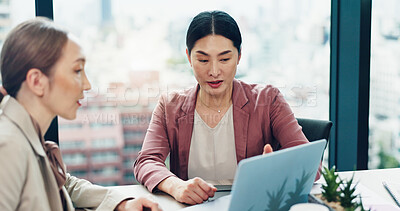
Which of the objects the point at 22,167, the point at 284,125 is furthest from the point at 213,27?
the point at 22,167

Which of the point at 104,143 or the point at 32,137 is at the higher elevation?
the point at 32,137

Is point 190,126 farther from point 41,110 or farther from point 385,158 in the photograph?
point 385,158

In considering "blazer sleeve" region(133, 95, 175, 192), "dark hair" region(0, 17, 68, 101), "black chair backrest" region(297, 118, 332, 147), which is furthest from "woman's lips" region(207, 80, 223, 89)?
"dark hair" region(0, 17, 68, 101)

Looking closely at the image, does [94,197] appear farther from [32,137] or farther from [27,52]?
[27,52]

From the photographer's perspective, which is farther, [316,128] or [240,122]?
[316,128]

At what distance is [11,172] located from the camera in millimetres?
949

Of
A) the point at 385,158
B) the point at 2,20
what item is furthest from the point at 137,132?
the point at 385,158

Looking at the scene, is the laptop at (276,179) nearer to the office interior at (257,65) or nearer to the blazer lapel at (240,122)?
the blazer lapel at (240,122)

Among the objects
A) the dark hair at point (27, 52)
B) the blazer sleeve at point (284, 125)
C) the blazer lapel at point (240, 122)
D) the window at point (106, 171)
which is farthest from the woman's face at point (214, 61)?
the window at point (106, 171)

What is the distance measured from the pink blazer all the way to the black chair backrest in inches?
7.1

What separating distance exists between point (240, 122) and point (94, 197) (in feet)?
2.54

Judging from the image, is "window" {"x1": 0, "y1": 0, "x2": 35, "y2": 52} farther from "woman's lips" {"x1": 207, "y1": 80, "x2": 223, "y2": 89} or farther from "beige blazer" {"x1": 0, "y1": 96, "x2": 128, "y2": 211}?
"beige blazer" {"x1": 0, "y1": 96, "x2": 128, "y2": 211}

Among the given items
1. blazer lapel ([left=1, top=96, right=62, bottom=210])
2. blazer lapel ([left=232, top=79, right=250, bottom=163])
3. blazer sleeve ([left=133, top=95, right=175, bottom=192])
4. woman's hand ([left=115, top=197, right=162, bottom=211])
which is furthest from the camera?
blazer lapel ([left=232, top=79, right=250, bottom=163])

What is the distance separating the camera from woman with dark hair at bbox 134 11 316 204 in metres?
1.77
